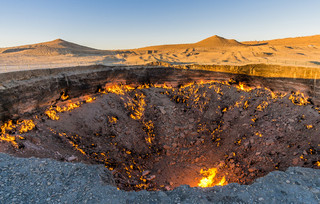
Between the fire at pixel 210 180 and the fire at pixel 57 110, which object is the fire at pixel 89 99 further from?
the fire at pixel 210 180

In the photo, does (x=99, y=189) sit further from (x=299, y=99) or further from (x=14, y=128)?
(x=299, y=99)

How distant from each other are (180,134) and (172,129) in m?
0.76

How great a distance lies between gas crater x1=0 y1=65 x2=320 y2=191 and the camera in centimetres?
895

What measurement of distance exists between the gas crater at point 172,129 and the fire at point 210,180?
6 cm

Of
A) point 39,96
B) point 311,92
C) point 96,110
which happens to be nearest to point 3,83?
point 39,96

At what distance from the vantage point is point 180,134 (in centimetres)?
1343

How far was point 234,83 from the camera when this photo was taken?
16266mm

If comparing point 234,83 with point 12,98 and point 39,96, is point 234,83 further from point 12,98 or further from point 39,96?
point 12,98

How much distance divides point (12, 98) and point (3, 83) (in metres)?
1.01

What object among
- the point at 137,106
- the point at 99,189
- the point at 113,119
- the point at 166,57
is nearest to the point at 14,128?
the point at 113,119

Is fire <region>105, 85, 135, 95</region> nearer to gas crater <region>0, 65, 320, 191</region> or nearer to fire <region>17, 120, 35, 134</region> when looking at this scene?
gas crater <region>0, 65, 320, 191</region>

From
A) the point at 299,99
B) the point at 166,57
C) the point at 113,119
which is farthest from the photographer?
the point at 166,57

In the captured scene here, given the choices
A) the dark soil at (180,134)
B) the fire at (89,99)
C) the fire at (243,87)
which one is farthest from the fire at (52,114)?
the fire at (243,87)

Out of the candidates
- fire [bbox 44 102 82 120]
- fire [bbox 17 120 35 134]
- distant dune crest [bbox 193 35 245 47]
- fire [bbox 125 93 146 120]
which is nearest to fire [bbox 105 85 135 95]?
fire [bbox 125 93 146 120]
